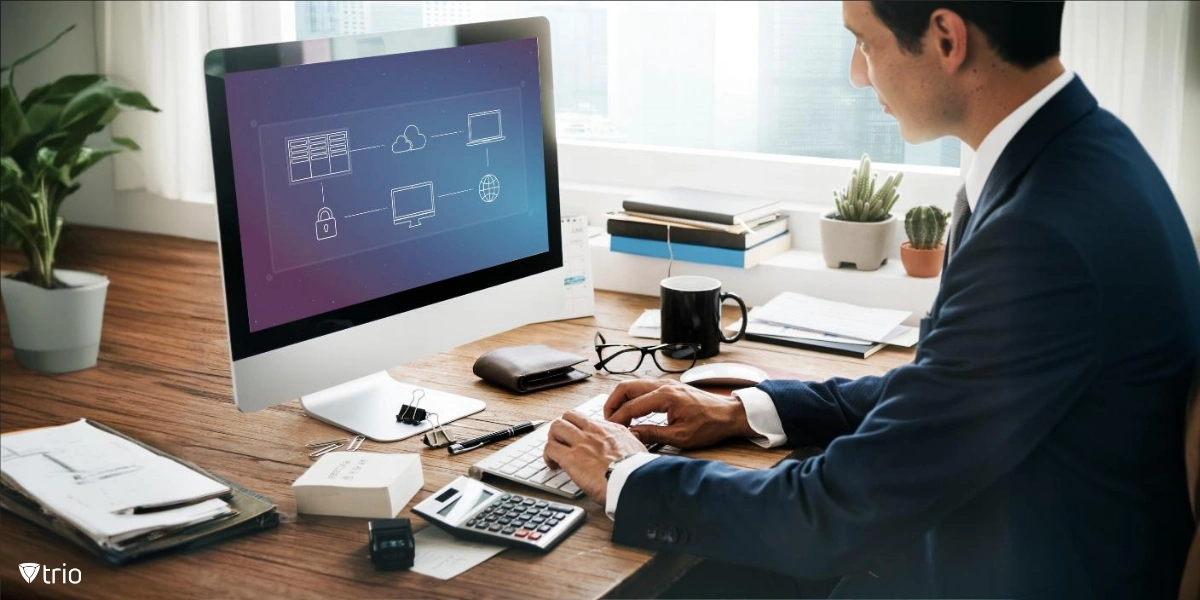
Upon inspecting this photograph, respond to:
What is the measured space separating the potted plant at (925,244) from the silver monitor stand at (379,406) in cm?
86

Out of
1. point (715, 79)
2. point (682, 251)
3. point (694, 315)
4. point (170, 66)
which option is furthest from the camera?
point (170, 66)

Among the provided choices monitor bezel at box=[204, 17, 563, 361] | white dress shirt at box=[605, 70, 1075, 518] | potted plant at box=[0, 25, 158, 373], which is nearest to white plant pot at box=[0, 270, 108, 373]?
potted plant at box=[0, 25, 158, 373]

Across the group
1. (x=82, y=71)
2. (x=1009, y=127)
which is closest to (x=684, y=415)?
(x=1009, y=127)

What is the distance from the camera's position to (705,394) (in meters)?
1.59

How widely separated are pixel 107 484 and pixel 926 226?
4.61 ft

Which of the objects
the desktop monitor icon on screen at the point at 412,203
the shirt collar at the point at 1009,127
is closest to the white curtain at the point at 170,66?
the desktop monitor icon on screen at the point at 412,203

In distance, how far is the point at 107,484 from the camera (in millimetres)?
1333

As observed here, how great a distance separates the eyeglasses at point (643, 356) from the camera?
187 cm

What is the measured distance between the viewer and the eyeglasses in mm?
1868

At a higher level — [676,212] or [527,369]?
[676,212]

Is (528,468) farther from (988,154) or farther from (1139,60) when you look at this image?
(1139,60)

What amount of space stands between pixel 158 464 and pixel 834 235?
126cm

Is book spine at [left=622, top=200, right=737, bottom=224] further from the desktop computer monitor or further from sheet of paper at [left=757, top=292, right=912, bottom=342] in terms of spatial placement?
the desktop computer monitor

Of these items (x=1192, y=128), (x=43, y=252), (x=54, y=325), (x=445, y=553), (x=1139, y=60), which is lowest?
(x=445, y=553)
